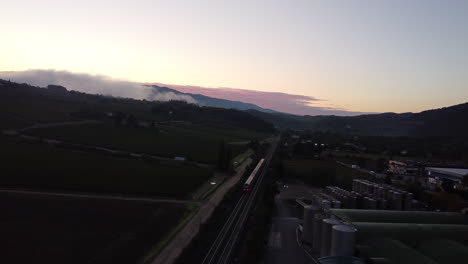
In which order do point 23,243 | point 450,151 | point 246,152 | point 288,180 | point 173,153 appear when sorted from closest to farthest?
1. point 23,243
2. point 288,180
3. point 173,153
4. point 246,152
5. point 450,151

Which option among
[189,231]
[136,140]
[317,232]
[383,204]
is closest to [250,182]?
[383,204]

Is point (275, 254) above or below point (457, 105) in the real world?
below

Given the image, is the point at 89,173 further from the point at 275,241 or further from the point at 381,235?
the point at 381,235

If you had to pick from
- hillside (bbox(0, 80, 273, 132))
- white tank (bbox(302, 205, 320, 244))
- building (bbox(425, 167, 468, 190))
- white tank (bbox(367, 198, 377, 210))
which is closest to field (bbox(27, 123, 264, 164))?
hillside (bbox(0, 80, 273, 132))

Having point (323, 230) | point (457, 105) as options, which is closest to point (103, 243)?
point (323, 230)

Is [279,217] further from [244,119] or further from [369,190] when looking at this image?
[244,119]

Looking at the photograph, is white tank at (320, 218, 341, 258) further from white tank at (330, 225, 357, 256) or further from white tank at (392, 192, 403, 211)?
white tank at (392, 192, 403, 211)
